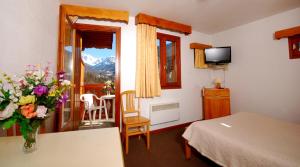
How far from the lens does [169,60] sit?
3.38 metres

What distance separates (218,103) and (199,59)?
1.20 m

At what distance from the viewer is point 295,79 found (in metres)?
2.54

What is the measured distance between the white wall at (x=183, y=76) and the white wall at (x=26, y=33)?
0.78 metres

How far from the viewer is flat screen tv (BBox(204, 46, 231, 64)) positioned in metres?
3.38

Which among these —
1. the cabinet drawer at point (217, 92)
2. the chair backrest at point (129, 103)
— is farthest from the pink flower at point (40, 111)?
the cabinet drawer at point (217, 92)

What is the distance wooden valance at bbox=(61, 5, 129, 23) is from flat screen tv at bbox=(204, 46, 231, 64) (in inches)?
86.3

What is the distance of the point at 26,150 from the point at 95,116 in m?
3.52

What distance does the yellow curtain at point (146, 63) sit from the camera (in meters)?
2.74

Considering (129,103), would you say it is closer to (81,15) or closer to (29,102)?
(81,15)

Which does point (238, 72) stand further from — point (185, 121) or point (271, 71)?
point (185, 121)

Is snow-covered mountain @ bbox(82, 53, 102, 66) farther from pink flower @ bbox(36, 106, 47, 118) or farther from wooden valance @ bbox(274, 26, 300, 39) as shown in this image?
wooden valance @ bbox(274, 26, 300, 39)

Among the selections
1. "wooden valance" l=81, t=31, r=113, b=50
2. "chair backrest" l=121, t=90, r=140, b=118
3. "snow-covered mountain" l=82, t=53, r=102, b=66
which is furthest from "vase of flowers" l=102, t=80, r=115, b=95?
"chair backrest" l=121, t=90, r=140, b=118

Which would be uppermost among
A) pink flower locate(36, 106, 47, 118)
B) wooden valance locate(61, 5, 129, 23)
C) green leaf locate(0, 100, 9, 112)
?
wooden valance locate(61, 5, 129, 23)

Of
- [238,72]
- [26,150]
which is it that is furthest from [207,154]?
[238,72]
